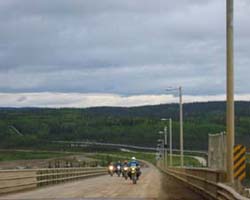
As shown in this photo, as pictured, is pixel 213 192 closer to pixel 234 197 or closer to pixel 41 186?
pixel 234 197

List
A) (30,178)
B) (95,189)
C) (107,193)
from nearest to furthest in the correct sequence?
(107,193) < (95,189) < (30,178)

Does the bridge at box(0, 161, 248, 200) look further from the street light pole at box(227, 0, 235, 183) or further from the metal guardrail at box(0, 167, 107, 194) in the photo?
the street light pole at box(227, 0, 235, 183)

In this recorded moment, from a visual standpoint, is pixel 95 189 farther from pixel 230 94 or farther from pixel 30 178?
pixel 230 94

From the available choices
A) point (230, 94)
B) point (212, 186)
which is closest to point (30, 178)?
point (212, 186)

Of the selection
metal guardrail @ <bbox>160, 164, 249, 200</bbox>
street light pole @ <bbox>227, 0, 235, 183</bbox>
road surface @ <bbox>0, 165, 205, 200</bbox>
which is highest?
street light pole @ <bbox>227, 0, 235, 183</bbox>

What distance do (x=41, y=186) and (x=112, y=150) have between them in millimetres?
154400

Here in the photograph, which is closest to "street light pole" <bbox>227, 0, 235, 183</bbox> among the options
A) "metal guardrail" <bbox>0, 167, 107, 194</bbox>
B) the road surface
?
the road surface

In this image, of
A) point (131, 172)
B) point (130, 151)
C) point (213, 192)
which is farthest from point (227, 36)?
point (130, 151)

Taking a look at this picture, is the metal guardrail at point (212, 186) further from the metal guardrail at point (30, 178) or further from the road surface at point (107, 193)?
the metal guardrail at point (30, 178)

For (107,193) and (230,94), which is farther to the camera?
(107,193)

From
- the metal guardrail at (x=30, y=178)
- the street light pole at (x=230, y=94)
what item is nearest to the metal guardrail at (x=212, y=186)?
the street light pole at (x=230, y=94)

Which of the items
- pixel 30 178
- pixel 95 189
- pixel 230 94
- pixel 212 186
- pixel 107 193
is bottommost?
pixel 95 189

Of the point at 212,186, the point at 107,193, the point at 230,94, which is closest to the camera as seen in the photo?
the point at 230,94

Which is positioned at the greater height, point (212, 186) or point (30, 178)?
point (212, 186)
